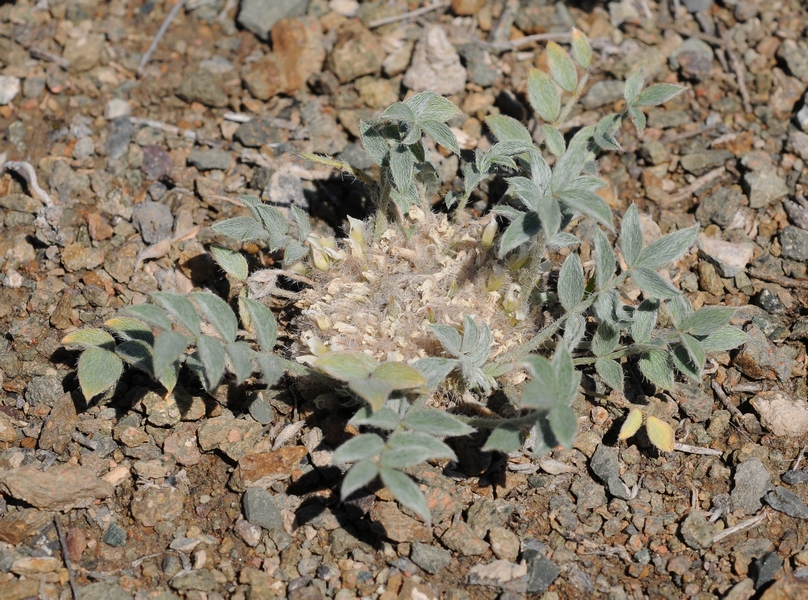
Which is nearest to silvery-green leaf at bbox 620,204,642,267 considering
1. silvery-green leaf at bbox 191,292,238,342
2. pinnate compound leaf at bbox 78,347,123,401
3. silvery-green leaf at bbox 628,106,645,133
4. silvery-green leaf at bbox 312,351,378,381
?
silvery-green leaf at bbox 628,106,645,133

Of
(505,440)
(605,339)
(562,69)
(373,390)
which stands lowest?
(605,339)

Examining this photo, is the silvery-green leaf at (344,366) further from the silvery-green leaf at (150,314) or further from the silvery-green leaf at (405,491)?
the silvery-green leaf at (150,314)

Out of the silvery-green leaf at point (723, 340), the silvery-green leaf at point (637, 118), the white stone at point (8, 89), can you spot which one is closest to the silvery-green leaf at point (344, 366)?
the silvery-green leaf at point (723, 340)

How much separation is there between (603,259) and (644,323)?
0.41 m

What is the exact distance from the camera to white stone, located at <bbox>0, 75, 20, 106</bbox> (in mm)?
4711

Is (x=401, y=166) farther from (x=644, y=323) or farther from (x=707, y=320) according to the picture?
(x=707, y=320)

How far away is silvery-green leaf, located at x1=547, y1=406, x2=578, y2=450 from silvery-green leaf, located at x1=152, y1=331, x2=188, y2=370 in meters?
1.21

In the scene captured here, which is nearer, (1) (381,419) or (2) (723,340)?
(1) (381,419)

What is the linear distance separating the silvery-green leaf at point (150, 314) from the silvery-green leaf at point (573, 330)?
1.52 meters

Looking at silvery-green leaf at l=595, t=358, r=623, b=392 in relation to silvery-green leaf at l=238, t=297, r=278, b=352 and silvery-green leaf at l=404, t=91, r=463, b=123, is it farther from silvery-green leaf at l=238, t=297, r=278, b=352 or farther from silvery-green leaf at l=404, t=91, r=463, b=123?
silvery-green leaf at l=238, t=297, r=278, b=352

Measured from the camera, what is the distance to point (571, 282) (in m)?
3.06

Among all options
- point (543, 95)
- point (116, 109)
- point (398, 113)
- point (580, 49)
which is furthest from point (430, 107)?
point (116, 109)

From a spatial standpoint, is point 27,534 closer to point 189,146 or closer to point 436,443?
point 436,443

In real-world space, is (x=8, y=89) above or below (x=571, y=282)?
above
